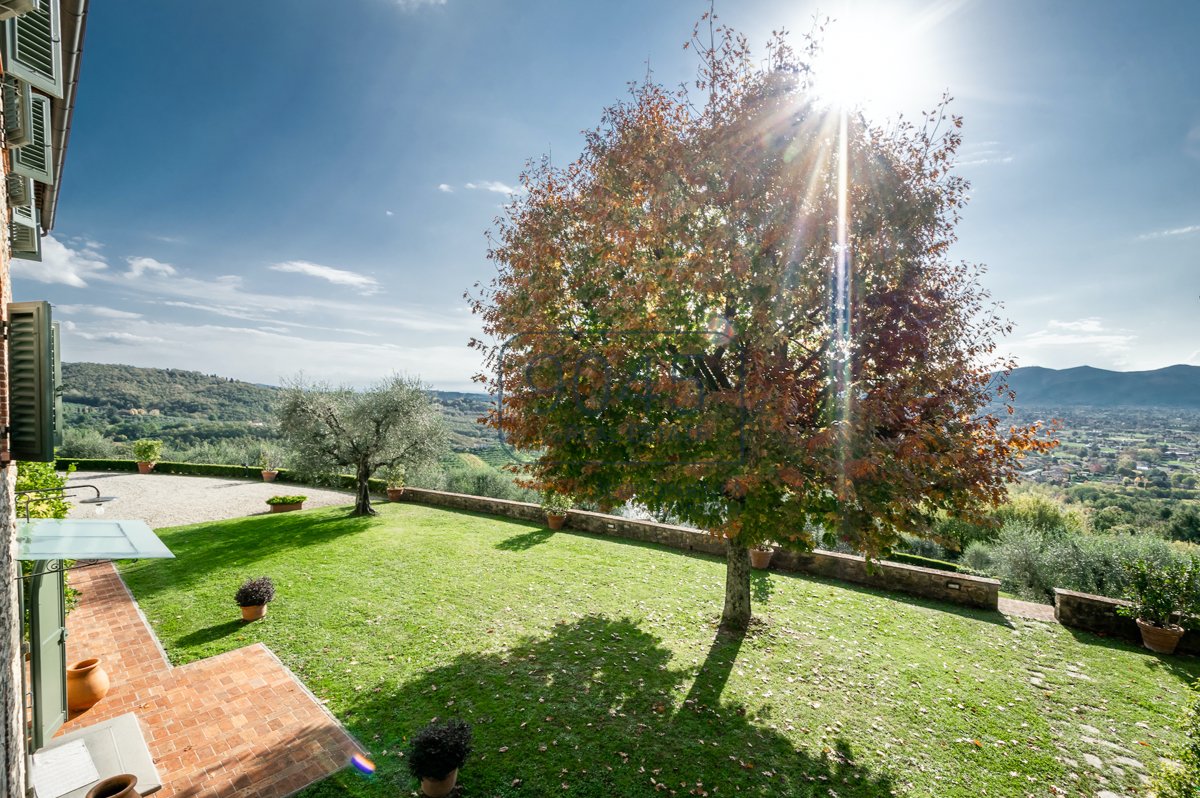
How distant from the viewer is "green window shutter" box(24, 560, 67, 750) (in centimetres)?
566

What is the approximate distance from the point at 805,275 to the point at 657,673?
660 cm

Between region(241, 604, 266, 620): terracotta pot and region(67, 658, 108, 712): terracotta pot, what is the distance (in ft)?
8.59

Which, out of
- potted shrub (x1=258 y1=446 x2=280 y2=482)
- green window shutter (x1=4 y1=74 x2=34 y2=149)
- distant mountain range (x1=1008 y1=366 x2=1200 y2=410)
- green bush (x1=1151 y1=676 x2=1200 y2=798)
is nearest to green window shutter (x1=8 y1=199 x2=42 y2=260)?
green window shutter (x1=4 y1=74 x2=34 y2=149)

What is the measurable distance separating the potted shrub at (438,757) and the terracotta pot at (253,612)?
6.47m

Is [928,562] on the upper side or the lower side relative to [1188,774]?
lower

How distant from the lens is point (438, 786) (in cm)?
524

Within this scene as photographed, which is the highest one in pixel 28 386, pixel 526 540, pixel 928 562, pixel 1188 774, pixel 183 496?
pixel 28 386

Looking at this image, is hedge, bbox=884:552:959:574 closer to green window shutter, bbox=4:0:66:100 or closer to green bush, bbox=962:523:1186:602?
green bush, bbox=962:523:1186:602

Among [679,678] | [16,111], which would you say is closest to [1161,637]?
[679,678]

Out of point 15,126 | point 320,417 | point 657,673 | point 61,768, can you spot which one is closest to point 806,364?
point 657,673

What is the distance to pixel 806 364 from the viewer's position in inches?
304

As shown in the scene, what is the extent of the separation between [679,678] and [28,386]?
839cm

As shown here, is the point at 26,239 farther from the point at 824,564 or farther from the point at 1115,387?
the point at 1115,387

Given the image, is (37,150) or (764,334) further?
(764,334)
